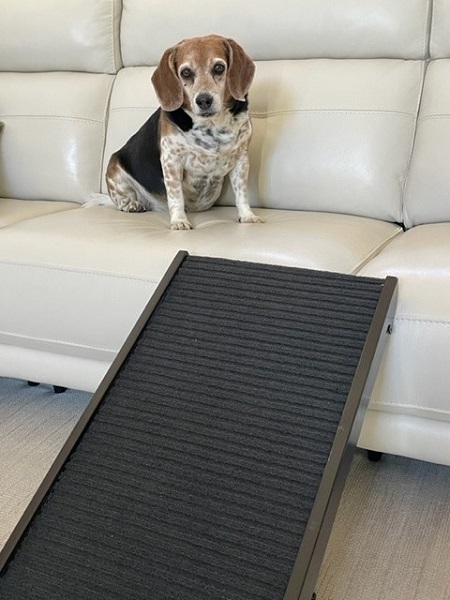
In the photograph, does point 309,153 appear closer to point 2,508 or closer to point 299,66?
point 299,66

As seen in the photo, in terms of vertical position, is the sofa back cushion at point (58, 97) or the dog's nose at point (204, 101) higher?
the dog's nose at point (204, 101)

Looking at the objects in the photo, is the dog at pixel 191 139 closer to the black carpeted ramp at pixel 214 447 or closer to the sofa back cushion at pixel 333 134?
the sofa back cushion at pixel 333 134

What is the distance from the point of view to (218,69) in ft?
5.77

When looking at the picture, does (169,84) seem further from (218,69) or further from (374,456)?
(374,456)

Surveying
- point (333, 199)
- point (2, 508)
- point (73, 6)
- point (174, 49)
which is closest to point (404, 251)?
point (333, 199)

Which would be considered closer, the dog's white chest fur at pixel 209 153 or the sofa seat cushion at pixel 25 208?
the dog's white chest fur at pixel 209 153

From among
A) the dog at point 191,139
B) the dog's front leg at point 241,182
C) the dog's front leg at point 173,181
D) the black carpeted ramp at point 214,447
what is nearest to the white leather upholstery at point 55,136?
the dog at point 191,139

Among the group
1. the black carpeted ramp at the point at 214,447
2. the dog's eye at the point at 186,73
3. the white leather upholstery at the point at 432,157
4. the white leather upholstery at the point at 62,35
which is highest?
the dog's eye at the point at 186,73

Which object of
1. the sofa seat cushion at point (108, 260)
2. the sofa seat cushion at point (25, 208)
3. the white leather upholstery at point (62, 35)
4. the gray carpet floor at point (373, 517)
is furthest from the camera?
the white leather upholstery at point (62, 35)

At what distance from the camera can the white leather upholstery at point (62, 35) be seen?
2346 mm

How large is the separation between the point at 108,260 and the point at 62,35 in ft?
3.99

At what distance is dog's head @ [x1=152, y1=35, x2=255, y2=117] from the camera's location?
5.73 ft

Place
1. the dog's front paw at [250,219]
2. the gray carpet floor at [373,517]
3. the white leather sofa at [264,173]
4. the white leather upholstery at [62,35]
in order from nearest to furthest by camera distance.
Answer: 1. the gray carpet floor at [373,517]
2. the white leather sofa at [264,173]
3. the dog's front paw at [250,219]
4. the white leather upholstery at [62,35]

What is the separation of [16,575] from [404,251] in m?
1.02
